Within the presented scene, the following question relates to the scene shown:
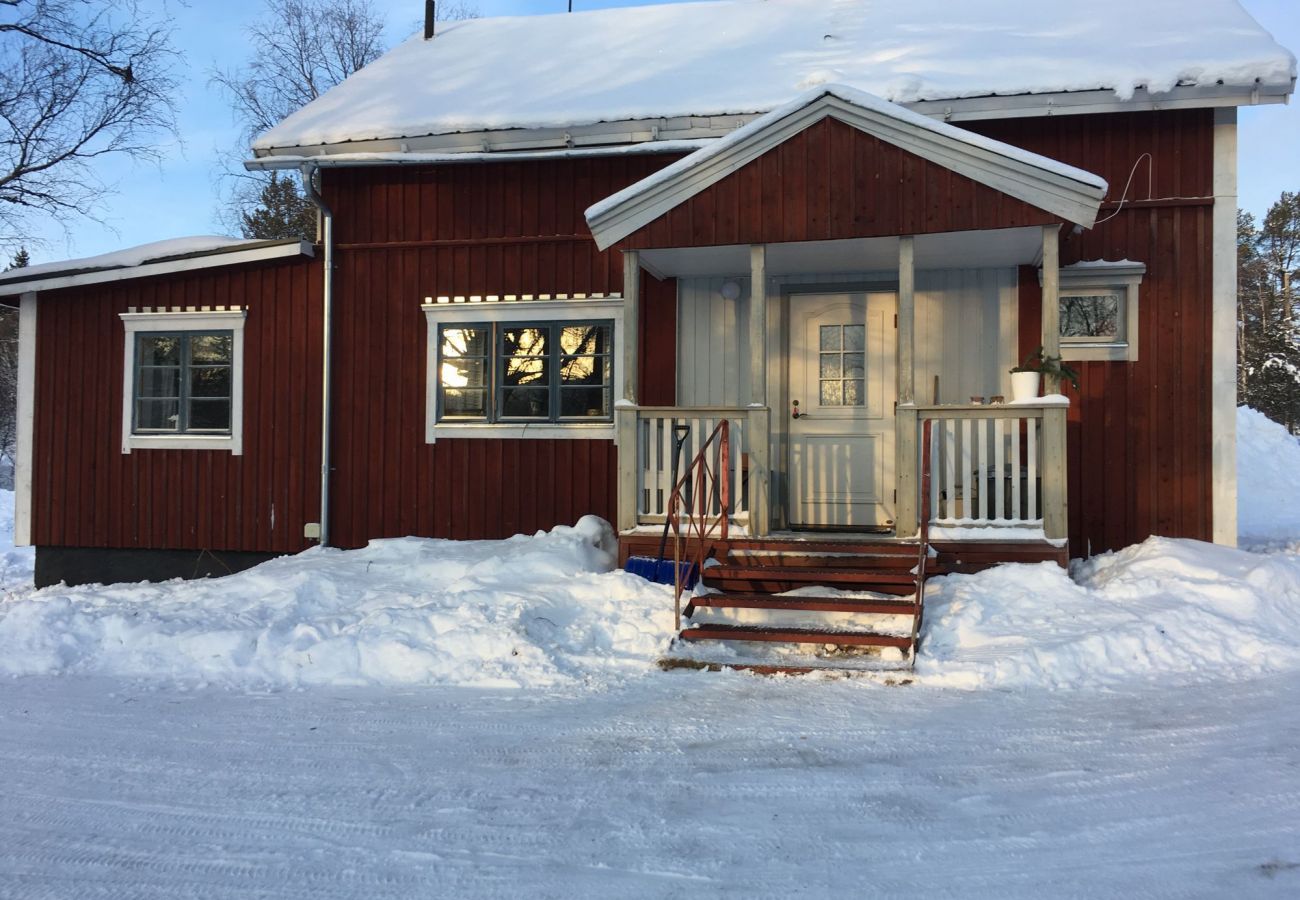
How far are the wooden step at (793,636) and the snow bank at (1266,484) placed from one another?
6372mm

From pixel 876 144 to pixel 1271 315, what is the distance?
112 feet

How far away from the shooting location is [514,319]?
917 cm

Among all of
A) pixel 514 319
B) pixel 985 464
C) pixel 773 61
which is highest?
pixel 773 61

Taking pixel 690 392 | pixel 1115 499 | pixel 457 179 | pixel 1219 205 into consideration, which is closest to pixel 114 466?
pixel 457 179

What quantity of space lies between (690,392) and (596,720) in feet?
15.0

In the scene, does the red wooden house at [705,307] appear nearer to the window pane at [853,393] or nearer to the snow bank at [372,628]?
the window pane at [853,393]

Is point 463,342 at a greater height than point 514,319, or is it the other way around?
point 514,319

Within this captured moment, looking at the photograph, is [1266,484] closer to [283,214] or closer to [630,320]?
[630,320]

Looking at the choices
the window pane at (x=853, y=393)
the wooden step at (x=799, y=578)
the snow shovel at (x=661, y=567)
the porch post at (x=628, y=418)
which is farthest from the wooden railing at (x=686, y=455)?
the window pane at (x=853, y=393)

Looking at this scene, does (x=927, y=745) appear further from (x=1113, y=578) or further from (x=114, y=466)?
(x=114, y=466)

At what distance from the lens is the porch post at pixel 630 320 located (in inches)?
286

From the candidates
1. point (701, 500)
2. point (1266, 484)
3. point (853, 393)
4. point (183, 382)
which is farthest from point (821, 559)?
point (1266, 484)

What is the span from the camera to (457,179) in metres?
9.33

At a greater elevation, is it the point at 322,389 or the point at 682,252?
the point at 682,252
